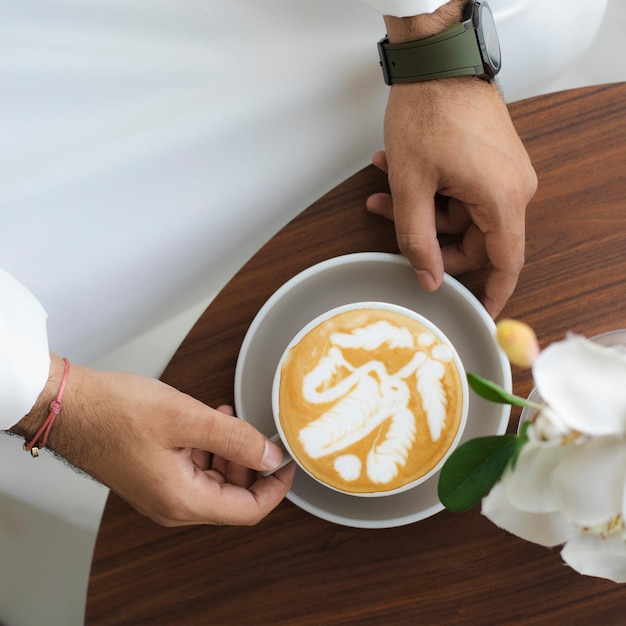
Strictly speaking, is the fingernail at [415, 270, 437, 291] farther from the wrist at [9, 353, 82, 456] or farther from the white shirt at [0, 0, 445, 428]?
the wrist at [9, 353, 82, 456]

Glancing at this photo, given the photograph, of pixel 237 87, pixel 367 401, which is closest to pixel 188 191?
pixel 237 87

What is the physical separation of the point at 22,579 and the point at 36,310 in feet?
3.15

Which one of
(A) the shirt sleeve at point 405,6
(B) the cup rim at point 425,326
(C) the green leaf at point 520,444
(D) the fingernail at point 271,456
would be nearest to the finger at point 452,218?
(B) the cup rim at point 425,326

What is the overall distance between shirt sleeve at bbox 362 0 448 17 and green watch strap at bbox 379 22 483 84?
0.11 ft

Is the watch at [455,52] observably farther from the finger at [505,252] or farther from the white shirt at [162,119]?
the finger at [505,252]

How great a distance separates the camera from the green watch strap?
2.52ft

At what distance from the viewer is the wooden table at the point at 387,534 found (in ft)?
2.54

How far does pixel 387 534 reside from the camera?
2.59 ft

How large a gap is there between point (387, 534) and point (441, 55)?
1.89ft

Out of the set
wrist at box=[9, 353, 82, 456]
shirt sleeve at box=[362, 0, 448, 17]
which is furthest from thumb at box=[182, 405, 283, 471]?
shirt sleeve at box=[362, 0, 448, 17]

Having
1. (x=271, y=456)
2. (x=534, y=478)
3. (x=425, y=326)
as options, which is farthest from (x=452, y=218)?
(x=534, y=478)

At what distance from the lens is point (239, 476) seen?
0.81 metres

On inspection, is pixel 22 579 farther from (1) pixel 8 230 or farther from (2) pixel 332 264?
(2) pixel 332 264

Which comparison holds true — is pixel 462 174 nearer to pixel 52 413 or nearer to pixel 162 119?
pixel 162 119
